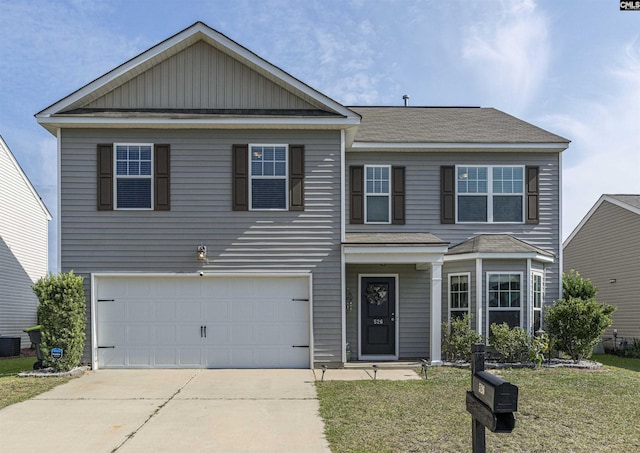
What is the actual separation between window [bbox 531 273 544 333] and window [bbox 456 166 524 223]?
4.90 ft

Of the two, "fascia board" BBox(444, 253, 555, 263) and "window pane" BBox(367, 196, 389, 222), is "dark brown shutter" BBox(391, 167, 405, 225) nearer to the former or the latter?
"window pane" BBox(367, 196, 389, 222)

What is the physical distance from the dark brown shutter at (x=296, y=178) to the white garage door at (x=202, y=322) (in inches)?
64.6

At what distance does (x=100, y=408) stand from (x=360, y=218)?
7.50 m

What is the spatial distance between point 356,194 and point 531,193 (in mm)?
4291

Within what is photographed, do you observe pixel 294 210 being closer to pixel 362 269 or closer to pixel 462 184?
pixel 362 269

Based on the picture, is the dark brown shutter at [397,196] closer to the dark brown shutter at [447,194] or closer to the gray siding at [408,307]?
the dark brown shutter at [447,194]

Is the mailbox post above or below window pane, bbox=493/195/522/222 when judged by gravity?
below

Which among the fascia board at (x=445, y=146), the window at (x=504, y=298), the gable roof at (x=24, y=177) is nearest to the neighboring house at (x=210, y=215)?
the window at (x=504, y=298)

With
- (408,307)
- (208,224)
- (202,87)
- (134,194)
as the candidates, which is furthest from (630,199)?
(134,194)

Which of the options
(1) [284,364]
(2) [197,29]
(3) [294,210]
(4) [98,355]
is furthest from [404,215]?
(4) [98,355]

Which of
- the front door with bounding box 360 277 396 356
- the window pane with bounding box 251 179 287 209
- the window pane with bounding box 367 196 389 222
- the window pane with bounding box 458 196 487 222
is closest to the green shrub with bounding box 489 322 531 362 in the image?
the front door with bounding box 360 277 396 356

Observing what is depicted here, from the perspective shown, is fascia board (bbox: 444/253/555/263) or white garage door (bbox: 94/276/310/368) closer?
white garage door (bbox: 94/276/310/368)

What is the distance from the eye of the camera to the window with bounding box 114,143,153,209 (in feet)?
42.2

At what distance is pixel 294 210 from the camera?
12.9 metres
